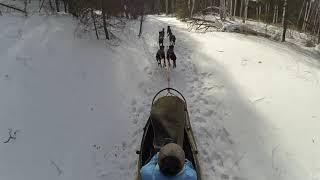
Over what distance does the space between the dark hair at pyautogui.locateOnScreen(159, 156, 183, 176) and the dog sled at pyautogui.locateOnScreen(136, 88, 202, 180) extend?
1.46 meters

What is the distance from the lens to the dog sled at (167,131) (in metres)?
6.62

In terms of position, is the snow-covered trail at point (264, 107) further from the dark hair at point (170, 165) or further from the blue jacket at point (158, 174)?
the dark hair at point (170, 165)

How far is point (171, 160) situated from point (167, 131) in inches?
79.0

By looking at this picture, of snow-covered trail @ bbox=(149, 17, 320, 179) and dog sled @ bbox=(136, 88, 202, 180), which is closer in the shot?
dog sled @ bbox=(136, 88, 202, 180)

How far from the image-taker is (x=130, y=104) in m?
9.71

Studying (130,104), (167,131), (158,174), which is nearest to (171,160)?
(158,174)

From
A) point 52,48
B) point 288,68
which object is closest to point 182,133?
point 288,68

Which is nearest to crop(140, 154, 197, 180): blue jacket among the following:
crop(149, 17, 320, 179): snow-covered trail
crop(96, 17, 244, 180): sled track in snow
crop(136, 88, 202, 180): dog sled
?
crop(136, 88, 202, 180): dog sled

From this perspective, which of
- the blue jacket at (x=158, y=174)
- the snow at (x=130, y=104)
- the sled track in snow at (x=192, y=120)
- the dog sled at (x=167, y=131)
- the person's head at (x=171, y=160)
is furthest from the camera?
the snow at (x=130, y=104)

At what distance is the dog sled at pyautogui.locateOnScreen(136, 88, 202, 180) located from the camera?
6.62 meters

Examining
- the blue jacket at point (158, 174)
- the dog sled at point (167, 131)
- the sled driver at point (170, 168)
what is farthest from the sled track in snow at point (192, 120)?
the sled driver at point (170, 168)

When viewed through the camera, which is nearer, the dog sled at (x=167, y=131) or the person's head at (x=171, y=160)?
the person's head at (x=171, y=160)

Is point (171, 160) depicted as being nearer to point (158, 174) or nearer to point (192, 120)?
point (158, 174)

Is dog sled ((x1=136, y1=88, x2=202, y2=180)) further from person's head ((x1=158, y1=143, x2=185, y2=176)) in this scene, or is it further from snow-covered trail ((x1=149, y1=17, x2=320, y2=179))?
person's head ((x1=158, y1=143, x2=185, y2=176))
